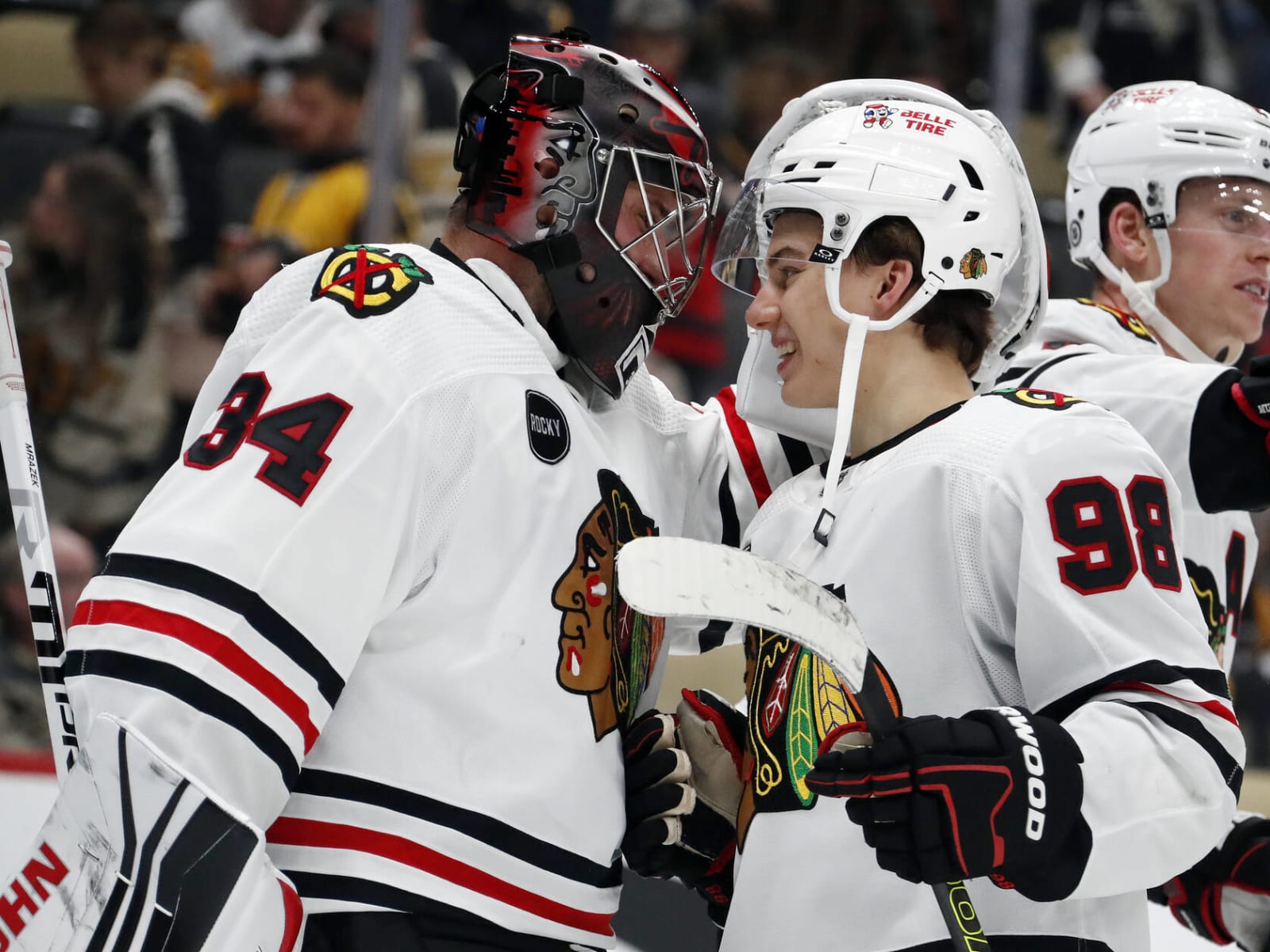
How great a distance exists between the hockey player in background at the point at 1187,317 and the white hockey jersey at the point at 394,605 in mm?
793

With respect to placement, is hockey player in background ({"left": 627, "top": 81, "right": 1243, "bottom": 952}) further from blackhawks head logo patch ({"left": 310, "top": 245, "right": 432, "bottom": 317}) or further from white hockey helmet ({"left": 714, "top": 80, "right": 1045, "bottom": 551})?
blackhawks head logo patch ({"left": 310, "top": 245, "right": 432, "bottom": 317})

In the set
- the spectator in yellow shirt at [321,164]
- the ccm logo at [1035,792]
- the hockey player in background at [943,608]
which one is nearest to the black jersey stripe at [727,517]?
the hockey player in background at [943,608]

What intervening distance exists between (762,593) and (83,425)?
9.96ft

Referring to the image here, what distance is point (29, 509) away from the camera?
1689 mm

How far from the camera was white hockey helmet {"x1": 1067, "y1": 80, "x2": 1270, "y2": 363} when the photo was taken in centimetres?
233

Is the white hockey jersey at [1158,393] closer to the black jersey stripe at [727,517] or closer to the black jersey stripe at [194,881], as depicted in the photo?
the black jersey stripe at [727,517]

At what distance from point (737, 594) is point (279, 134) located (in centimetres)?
365

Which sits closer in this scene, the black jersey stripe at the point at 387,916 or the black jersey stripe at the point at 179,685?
the black jersey stripe at the point at 179,685

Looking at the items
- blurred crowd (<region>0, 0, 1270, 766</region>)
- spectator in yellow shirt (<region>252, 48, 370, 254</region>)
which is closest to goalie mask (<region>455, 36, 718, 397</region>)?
blurred crowd (<region>0, 0, 1270, 766</region>)

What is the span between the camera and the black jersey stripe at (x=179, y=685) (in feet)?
4.66

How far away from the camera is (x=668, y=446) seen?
1982 millimetres

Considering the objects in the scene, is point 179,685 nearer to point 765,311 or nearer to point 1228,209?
point 765,311

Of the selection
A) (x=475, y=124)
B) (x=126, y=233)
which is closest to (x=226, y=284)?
(x=126, y=233)

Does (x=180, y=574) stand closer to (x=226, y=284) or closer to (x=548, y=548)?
(x=548, y=548)
